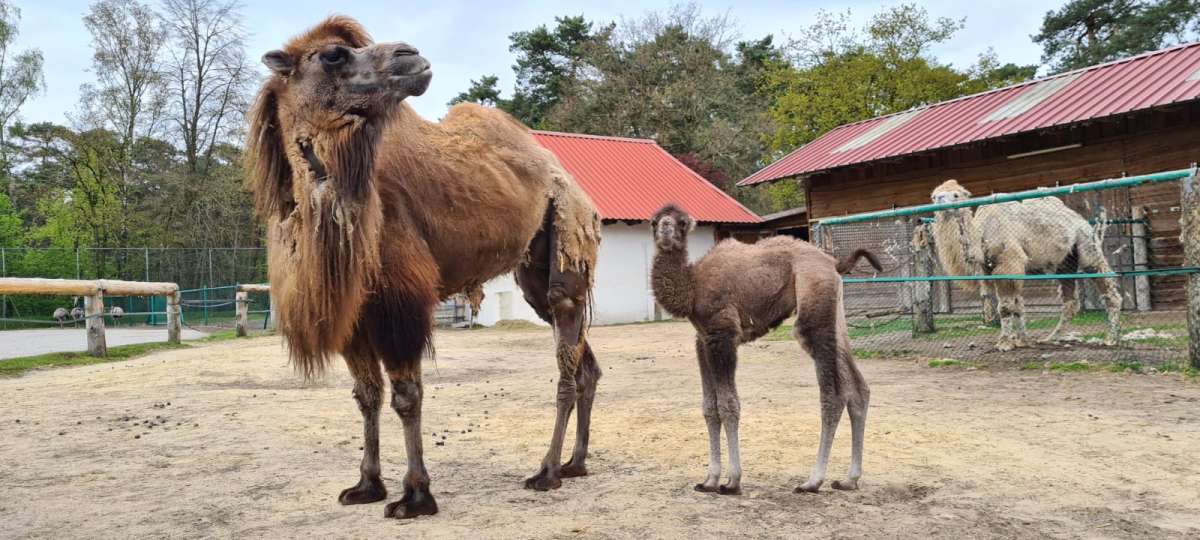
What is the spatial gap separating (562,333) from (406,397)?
120 centimetres

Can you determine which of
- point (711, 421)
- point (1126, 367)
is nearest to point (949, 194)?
point (1126, 367)

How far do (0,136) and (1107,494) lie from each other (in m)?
41.5

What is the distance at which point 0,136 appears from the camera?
111 ft

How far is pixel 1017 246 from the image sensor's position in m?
10.8

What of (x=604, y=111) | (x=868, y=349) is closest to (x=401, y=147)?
(x=868, y=349)

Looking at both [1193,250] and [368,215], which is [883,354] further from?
[368,215]

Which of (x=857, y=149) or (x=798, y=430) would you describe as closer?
(x=798, y=430)

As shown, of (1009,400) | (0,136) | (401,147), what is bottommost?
(1009,400)

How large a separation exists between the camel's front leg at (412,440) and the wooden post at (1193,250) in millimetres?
7994

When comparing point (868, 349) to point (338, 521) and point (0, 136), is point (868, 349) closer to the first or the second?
point (338, 521)

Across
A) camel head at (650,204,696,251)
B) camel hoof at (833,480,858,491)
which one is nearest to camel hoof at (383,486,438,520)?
camel head at (650,204,696,251)

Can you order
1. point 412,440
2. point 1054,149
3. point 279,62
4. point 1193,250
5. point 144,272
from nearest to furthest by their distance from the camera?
point 279,62 < point 412,440 < point 1193,250 < point 1054,149 < point 144,272

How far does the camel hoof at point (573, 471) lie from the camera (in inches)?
189

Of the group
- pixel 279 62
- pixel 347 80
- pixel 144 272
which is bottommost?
pixel 347 80
